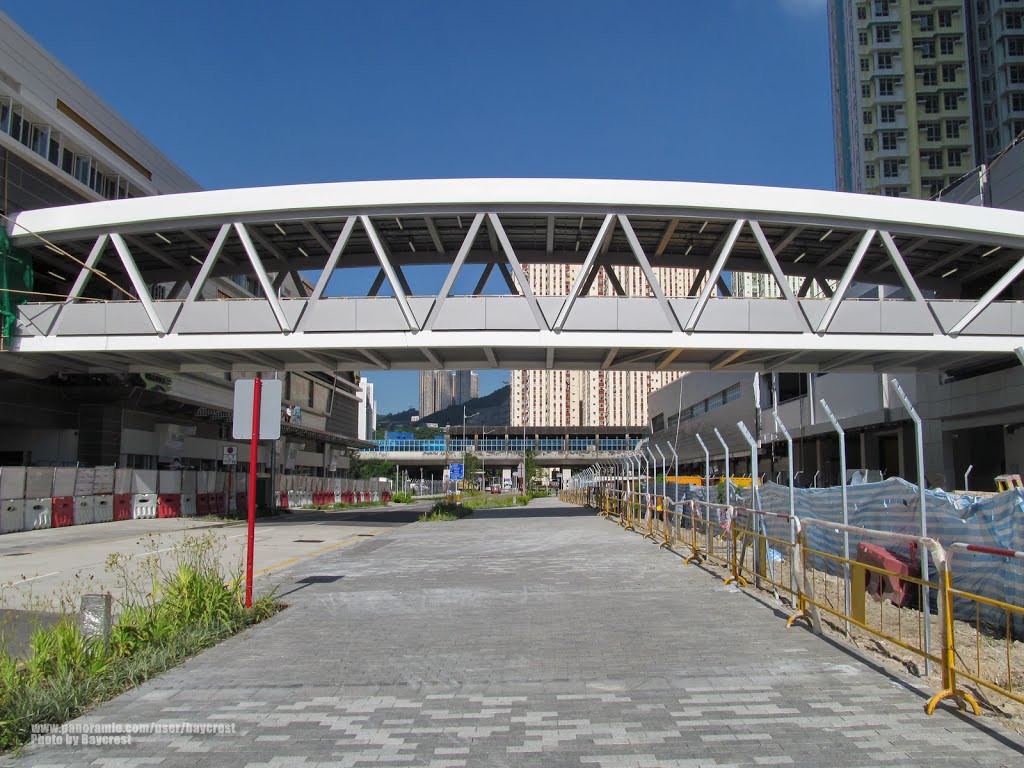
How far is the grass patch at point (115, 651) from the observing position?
529 centimetres

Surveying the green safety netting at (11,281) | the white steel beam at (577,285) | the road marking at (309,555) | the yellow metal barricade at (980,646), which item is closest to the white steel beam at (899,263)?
the white steel beam at (577,285)

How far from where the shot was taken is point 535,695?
5.98 metres

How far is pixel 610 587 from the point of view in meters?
11.6

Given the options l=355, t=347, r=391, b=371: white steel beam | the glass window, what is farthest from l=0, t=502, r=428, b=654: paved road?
the glass window

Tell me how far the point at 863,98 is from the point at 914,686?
9013 cm

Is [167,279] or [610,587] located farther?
[167,279]

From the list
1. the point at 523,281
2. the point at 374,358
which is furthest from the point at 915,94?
the point at 374,358

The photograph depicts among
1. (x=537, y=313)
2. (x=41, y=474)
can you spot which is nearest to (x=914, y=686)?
(x=537, y=313)

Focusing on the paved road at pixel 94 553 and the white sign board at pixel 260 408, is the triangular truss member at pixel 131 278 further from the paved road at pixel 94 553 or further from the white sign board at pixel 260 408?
the white sign board at pixel 260 408

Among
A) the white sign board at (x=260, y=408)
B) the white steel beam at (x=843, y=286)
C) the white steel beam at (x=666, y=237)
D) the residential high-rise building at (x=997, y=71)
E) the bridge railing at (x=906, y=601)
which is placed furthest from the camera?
the residential high-rise building at (x=997, y=71)

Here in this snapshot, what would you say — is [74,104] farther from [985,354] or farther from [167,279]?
[985,354]

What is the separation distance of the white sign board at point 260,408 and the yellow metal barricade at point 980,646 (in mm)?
7545

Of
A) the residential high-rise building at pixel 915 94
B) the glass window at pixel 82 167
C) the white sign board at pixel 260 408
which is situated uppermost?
the residential high-rise building at pixel 915 94

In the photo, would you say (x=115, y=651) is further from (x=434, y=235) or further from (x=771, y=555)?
(x=434, y=235)
